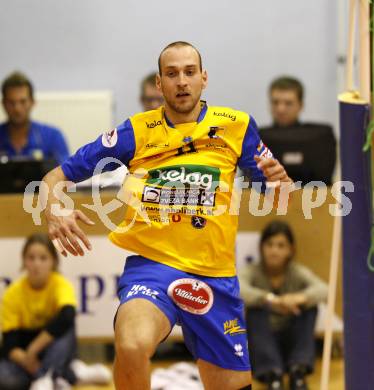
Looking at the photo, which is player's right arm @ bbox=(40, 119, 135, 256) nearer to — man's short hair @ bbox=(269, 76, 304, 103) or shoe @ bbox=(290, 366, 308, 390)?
shoe @ bbox=(290, 366, 308, 390)

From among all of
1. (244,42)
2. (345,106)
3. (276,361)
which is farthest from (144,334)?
(244,42)

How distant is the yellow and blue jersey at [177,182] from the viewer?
4.11 m

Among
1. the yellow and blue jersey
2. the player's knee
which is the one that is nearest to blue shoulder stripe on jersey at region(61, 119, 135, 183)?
the yellow and blue jersey

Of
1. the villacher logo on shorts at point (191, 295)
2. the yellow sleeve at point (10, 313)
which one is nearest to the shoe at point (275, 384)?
the yellow sleeve at point (10, 313)

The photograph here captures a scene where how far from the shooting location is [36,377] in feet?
19.9

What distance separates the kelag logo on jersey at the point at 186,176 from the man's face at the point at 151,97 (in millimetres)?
2476

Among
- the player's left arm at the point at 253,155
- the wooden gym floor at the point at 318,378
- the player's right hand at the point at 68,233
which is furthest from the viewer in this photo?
the wooden gym floor at the point at 318,378

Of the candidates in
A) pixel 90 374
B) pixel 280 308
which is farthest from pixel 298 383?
pixel 90 374

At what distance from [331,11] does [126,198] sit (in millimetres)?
4943

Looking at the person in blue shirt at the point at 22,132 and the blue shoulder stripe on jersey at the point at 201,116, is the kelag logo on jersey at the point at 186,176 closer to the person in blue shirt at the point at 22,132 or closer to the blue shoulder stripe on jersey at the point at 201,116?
the blue shoulder stripe on jersey at the point at 201,116

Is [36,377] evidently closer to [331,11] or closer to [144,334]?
[144,334]

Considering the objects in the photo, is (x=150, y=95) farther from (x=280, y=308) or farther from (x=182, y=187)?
(x=182, y=187)

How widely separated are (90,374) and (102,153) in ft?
8.18

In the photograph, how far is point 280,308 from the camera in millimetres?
6211
